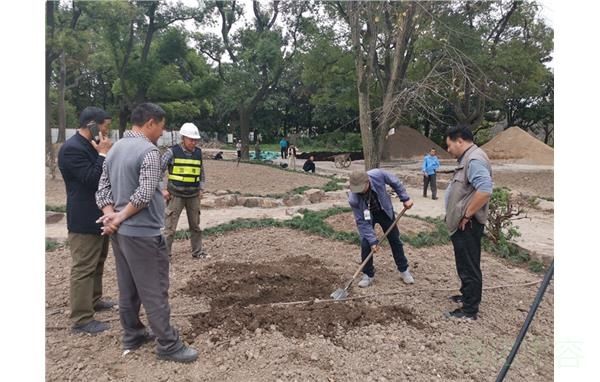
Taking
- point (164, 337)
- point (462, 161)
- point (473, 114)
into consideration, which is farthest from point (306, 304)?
point (473, 114)

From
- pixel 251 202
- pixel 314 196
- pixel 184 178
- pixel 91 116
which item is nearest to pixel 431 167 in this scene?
pixel 314 196

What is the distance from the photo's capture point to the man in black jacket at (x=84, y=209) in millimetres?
3074

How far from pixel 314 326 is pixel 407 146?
22.2 metres

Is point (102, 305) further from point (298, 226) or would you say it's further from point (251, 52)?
point (251, 52)

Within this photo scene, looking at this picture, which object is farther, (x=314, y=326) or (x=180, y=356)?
(x=314, y=326)

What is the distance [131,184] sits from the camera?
2615mm

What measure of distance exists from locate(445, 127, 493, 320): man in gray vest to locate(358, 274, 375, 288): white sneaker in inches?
33.7

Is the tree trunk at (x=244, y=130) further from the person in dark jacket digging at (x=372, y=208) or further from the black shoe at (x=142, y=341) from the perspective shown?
the black shoe at (x=142, y=341)

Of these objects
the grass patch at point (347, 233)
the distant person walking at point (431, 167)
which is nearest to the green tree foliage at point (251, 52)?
the distant person walking at point (431, 167)

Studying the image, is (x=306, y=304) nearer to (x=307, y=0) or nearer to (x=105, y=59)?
(x=307, y=0)

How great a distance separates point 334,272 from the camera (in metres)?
4.52

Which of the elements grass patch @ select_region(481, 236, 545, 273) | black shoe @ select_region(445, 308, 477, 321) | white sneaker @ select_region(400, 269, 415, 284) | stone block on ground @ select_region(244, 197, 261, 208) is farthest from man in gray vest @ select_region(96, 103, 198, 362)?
stone block on ground @ select_region(244, 197, 261, 208)

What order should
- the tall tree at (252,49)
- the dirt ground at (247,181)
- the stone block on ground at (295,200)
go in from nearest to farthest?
the stone block on ground at (295,200) < the dirt ground at (247,181) < the tall tree at (252,49)

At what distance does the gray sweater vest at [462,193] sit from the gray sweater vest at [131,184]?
2137 millimetres
